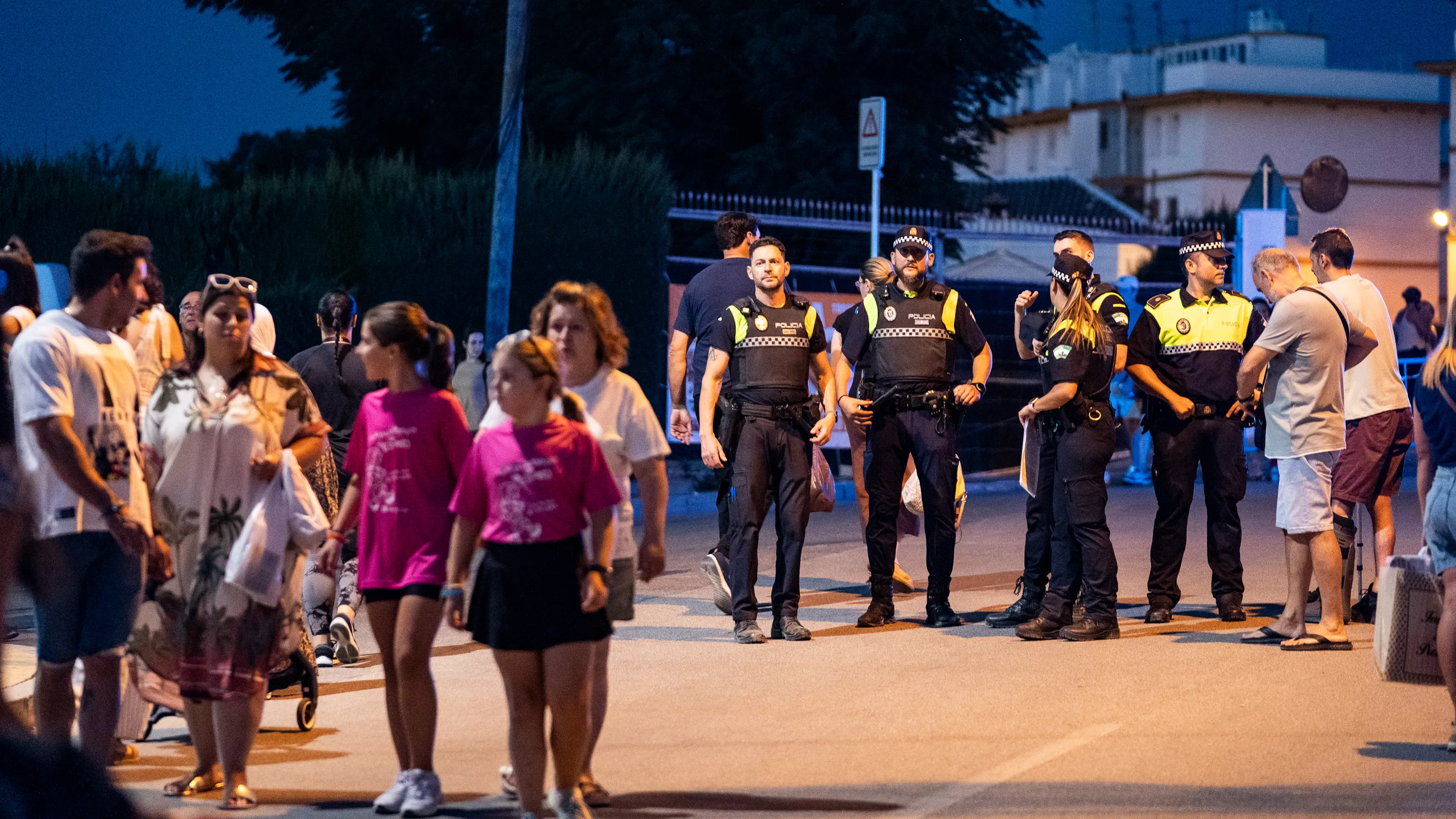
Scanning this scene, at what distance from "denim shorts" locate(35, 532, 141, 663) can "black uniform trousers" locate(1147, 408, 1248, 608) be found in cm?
→ 603

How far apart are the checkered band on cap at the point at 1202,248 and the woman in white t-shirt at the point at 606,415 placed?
4.78 metres

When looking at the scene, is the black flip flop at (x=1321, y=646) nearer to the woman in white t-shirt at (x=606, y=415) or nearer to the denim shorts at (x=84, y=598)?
the woman in white t-shirt at (x=606, y=415)

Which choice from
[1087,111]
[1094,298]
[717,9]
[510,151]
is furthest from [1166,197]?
[1094,298]

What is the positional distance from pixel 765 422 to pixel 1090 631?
211cm

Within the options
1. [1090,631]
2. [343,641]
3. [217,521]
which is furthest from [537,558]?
[1090,631]

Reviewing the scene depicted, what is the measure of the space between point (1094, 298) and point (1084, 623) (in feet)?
5.96

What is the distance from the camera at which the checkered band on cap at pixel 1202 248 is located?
9492 mm

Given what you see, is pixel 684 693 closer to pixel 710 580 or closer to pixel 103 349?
pixel 710 580

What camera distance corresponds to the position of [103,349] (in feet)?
18.3

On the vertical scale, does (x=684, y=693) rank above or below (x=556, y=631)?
below

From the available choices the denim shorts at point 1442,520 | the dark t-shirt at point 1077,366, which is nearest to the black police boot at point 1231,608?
the dark t-shirt at point 1077,366

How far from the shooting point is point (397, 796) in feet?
18.5

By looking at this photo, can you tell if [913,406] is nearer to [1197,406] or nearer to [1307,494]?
[1197,406]

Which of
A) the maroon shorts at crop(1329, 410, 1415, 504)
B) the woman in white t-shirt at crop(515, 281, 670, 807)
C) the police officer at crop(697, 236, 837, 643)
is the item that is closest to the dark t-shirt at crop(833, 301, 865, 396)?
the police officer at crop(697, 236, 837, 643)
